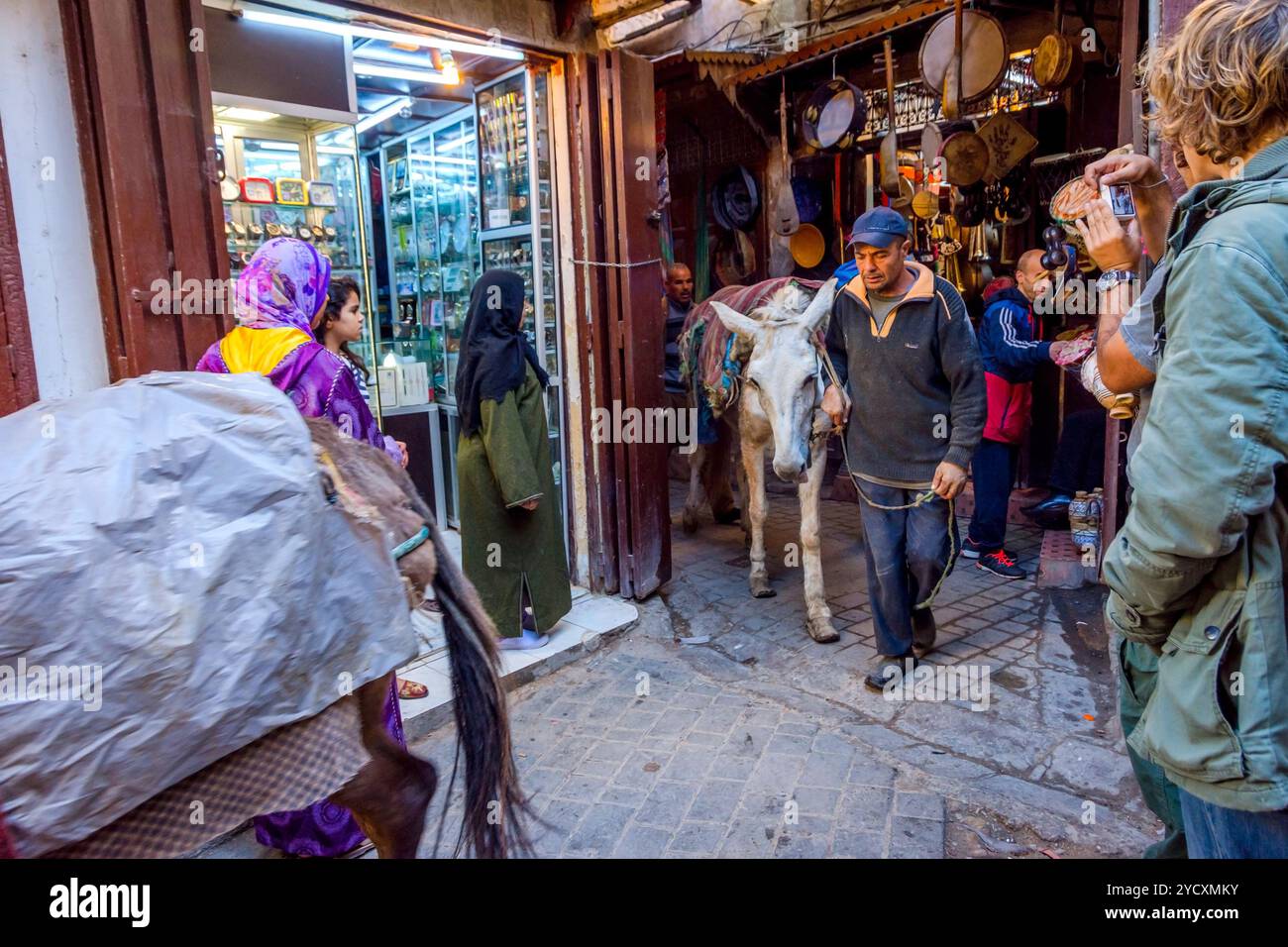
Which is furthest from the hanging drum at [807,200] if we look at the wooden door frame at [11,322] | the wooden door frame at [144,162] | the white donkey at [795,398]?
the wooden door frame at [11,322]

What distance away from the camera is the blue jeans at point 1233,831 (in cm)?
155

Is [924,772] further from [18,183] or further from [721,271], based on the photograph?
[721,271]

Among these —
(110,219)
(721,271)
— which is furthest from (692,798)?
(721,271)

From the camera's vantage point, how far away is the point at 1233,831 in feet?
5.27

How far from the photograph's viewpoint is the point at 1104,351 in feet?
7.09

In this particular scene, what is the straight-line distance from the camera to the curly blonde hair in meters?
1.53

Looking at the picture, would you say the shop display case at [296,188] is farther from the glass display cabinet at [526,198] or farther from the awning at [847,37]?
the awning at [847,37]

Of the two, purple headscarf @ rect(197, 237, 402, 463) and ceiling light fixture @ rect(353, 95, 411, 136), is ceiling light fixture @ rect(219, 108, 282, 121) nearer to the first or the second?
ceiling light fixture @ rect(353, 95, 411, 136)

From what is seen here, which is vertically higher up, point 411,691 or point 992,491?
point 992,491

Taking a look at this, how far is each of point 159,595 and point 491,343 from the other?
282 cm

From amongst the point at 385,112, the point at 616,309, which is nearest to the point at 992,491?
the point at 616,309

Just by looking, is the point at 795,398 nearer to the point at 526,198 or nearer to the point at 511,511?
the point at 511,511

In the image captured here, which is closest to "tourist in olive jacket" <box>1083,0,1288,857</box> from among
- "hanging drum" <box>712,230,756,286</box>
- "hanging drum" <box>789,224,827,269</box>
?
"hanging drum" <box>789,224,827,269</box>
